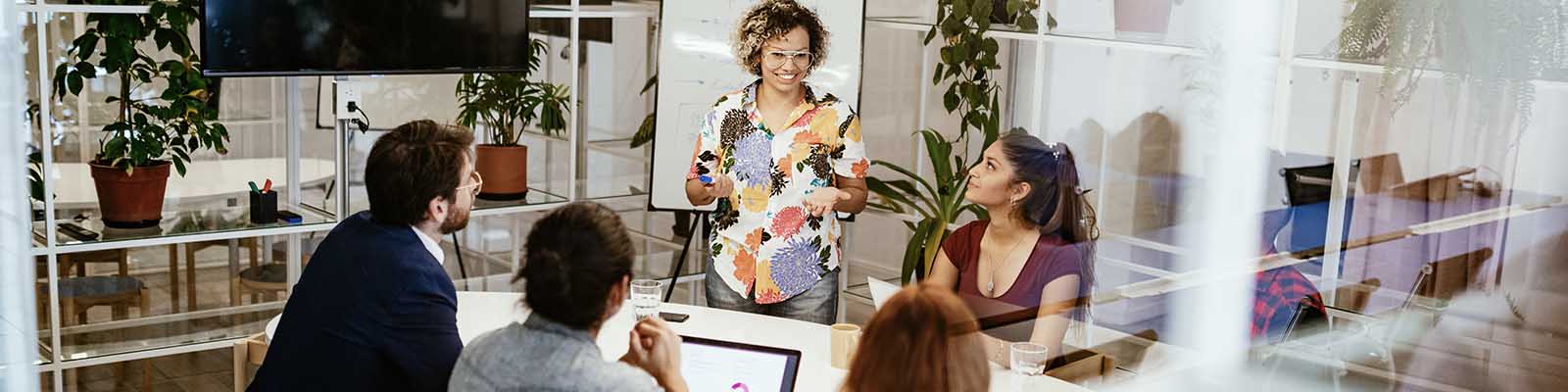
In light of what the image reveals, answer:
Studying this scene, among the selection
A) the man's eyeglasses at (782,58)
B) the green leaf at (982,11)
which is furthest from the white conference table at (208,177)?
the green leaf at (982,11)

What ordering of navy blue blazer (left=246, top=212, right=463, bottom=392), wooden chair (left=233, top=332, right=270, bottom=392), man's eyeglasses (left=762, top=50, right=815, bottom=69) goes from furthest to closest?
man's eyeglasses (left=762, top=50, right=815, bottom=69)
wooden chair (left=233, top=332, right=270, bottom=392)
navy blue blazer (left=246, top=212, right=463, bottom=392)

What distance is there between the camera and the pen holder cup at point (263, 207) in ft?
12.9

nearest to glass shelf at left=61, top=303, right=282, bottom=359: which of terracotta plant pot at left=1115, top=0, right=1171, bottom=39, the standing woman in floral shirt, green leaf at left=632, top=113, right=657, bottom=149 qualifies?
green leaf at left=632, top=113, right=657, bottom=149

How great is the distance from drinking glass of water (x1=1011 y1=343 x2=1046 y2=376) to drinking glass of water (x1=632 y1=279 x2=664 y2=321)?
0.75m

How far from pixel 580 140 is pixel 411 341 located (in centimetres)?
279

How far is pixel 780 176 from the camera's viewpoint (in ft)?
11.1

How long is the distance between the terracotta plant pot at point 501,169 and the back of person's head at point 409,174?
7.09 ft

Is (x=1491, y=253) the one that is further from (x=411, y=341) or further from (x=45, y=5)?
(x=45, y=5)

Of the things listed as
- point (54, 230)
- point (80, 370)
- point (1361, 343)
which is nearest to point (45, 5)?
point (54, 230)

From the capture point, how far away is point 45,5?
11.1 ft

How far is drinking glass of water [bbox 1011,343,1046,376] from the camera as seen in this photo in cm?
234

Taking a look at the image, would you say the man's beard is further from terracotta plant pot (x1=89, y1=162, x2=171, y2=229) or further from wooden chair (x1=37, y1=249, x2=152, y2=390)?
wooden chair (x1=37, y1=249, x2=152, y2=390)

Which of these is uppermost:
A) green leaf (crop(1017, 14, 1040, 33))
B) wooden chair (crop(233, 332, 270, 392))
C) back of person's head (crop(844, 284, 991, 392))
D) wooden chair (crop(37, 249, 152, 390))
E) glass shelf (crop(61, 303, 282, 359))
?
green leaf (crop(1017, 14, 1040, 33))

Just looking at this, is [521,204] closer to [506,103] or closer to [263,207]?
[506,103]
